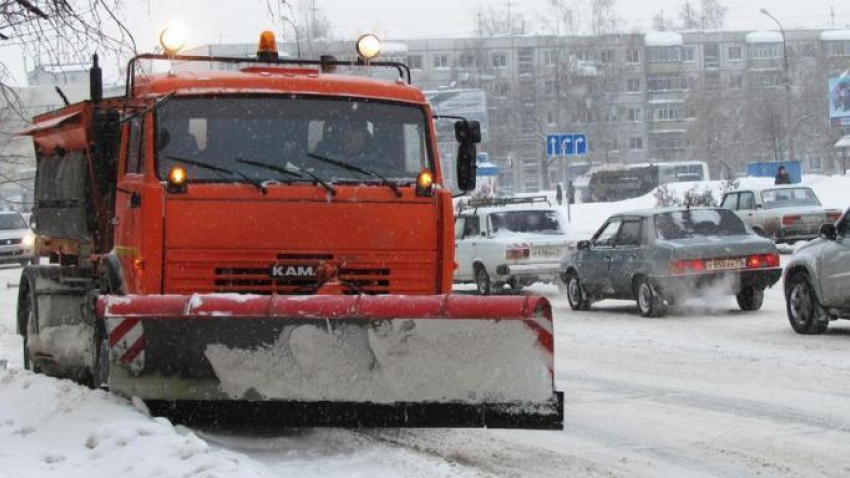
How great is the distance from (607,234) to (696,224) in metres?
1.82

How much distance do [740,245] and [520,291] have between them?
23.3 feet

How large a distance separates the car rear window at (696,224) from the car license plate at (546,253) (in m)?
3.96

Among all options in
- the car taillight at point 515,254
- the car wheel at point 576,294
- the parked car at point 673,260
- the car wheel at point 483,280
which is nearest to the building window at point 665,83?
the car wheel at point 483,280

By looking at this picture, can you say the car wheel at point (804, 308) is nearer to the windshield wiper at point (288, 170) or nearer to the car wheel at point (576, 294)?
the car wheel at point (576, 294)

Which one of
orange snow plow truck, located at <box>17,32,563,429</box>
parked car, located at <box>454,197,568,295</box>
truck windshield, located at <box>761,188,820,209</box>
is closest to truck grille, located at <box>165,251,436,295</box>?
orange snow plow truck, located at <box>17,32,563,429</box>

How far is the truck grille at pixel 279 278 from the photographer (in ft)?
28.5

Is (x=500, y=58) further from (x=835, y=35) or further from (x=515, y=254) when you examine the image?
(x=515, y=254)

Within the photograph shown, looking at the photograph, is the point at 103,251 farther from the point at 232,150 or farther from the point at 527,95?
the point at 527,95

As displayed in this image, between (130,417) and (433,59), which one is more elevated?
(433,59)

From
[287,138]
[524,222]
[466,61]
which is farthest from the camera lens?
[466,61]

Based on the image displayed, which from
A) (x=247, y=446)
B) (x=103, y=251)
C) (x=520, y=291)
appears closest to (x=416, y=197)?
(x=247, y=446)

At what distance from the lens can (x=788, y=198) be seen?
3294 centimetres

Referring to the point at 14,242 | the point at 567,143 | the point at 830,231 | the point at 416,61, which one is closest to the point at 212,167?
the point at 830,231

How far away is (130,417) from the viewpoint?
767 cm
